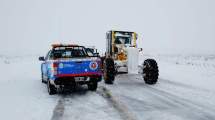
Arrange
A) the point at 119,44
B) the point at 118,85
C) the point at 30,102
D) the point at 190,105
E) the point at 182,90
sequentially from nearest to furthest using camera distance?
the point at 190,105, the point at 30,102, the point at 182,90, the point at 118,85, the point at 119,44

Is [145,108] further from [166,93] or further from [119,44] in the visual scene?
[119,44]

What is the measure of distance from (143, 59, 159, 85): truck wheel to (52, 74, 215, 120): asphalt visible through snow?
52.0 inches

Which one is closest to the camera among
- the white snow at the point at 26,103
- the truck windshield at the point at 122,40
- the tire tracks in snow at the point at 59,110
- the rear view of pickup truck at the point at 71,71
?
the tire tracks in snow at the point at 59,110

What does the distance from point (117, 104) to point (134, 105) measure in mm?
542

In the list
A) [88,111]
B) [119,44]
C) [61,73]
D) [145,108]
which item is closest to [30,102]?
[61,73]

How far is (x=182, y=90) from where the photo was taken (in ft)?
45.5

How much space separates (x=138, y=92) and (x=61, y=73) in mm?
2991

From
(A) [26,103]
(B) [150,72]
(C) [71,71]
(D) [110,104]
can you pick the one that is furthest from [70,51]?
(D) [110,104]

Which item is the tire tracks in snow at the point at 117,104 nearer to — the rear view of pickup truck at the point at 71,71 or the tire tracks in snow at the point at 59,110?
the rear view of pickup truck at the point at 71,71

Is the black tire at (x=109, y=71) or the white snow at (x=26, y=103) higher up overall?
the black tire at (x=109, y=71)

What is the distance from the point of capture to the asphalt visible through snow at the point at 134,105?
9203 millimetres

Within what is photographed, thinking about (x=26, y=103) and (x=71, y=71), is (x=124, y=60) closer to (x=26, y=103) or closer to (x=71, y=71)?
(x=71, y=71)

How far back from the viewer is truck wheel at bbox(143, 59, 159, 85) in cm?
1587

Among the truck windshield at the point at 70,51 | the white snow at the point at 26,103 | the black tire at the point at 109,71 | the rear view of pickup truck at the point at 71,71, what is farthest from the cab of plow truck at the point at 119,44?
the white snow at the point at 26,103
